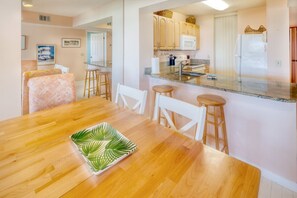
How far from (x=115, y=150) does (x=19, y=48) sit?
1732 mm

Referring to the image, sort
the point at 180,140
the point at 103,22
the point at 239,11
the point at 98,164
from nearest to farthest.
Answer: the point at 98,164
the point at 180,140
the point at 103,22
the point at 239,11

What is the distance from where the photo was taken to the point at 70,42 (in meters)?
2.20

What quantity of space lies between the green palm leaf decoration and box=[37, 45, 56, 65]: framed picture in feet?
4.41

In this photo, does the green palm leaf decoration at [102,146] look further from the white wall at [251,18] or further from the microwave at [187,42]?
the white wall at [251,18]

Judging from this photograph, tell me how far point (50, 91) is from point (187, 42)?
3.42 metres

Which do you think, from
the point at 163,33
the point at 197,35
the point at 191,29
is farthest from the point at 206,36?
the point at 163,33

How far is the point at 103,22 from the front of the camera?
9.80ft

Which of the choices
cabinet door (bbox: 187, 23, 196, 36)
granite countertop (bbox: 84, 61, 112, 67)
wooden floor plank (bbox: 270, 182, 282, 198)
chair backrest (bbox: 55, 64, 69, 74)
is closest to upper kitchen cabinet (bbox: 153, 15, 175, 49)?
cabinet door (bbox: 187, 23, 196, 36)

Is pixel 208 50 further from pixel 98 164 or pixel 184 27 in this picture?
pixel 98 164

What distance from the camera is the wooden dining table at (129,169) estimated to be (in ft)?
2.16

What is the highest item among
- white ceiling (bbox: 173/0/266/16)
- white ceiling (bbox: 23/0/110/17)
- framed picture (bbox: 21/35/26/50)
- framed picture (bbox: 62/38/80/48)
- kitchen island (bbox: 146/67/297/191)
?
white ceiling (bbox: 173/0/266/16)

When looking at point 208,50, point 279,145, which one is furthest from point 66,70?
point 208,50

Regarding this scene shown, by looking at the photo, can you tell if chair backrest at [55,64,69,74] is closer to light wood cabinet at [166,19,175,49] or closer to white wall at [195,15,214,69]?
light wood cabinet at [166,19,175,49]

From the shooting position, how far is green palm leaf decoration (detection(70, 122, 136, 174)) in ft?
2.70
